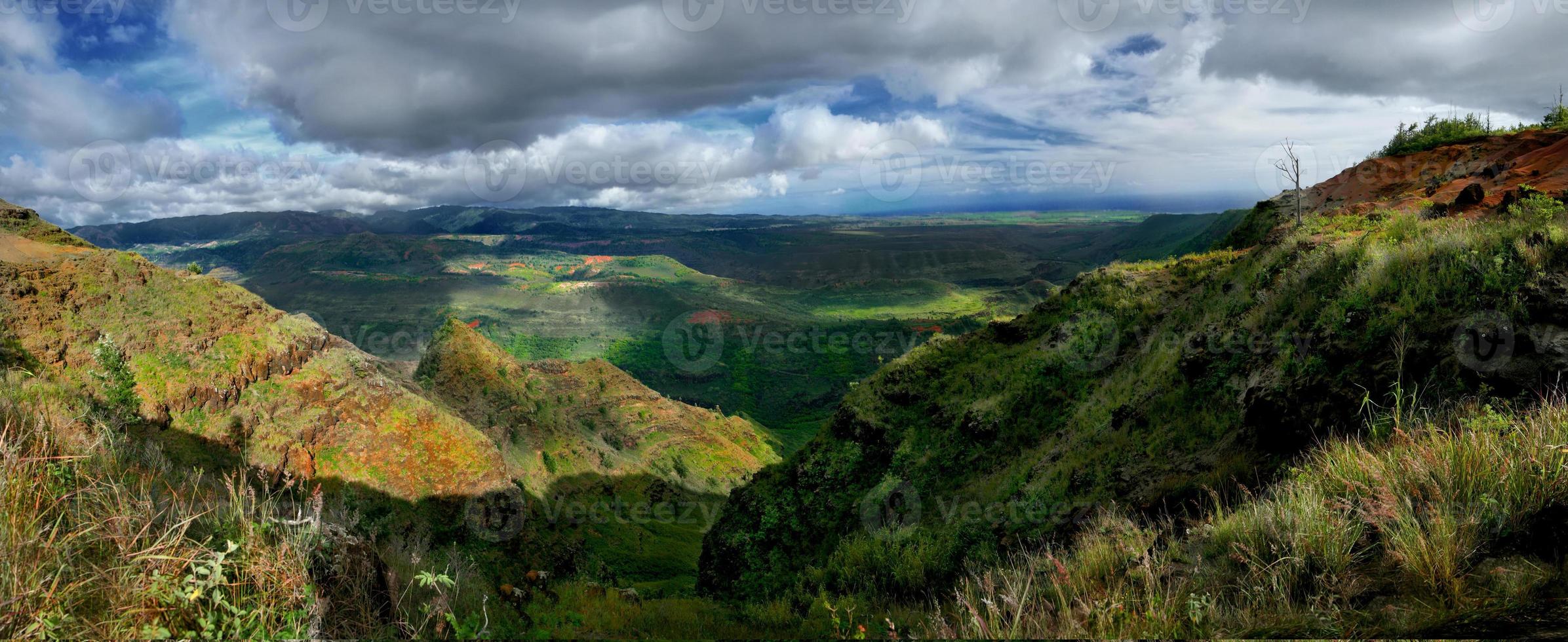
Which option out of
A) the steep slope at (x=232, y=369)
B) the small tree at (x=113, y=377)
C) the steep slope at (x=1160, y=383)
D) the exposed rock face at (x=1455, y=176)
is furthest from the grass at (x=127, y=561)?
the steep slope at (x=232, y=369)

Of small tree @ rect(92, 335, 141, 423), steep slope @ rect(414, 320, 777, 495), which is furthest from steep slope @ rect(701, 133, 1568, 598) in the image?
steep slope @ rect(414, 320, 777, 495)

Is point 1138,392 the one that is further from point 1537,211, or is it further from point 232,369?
point 232,369

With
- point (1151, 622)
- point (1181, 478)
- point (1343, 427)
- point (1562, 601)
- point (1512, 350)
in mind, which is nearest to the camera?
point (1562, 601)

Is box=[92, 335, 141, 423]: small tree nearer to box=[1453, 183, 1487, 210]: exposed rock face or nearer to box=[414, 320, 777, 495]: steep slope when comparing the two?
box=[414, 320, 777, 495]: steep slope

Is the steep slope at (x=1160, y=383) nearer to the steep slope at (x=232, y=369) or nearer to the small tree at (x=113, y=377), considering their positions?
the small tree at (x=113, y=377)

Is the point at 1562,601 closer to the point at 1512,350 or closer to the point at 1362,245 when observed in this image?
the point at 1512,350

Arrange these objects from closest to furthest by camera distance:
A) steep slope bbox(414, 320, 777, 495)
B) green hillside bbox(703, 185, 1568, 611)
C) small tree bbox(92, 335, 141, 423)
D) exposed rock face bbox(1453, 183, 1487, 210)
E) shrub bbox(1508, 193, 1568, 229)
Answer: green hillside bbox(703, 185, 1568, 611) → shrub bbox(1508, 193, 1568, 229) → exposed rock face bbox(1453, 183, 1487, 210) → small tree bbox(92, 335, 141, 423) → steep slope bbox(414, 320, 777, 495)

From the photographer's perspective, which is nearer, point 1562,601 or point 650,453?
point 1562,601

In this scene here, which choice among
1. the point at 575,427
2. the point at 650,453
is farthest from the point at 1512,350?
the point at 650,453
